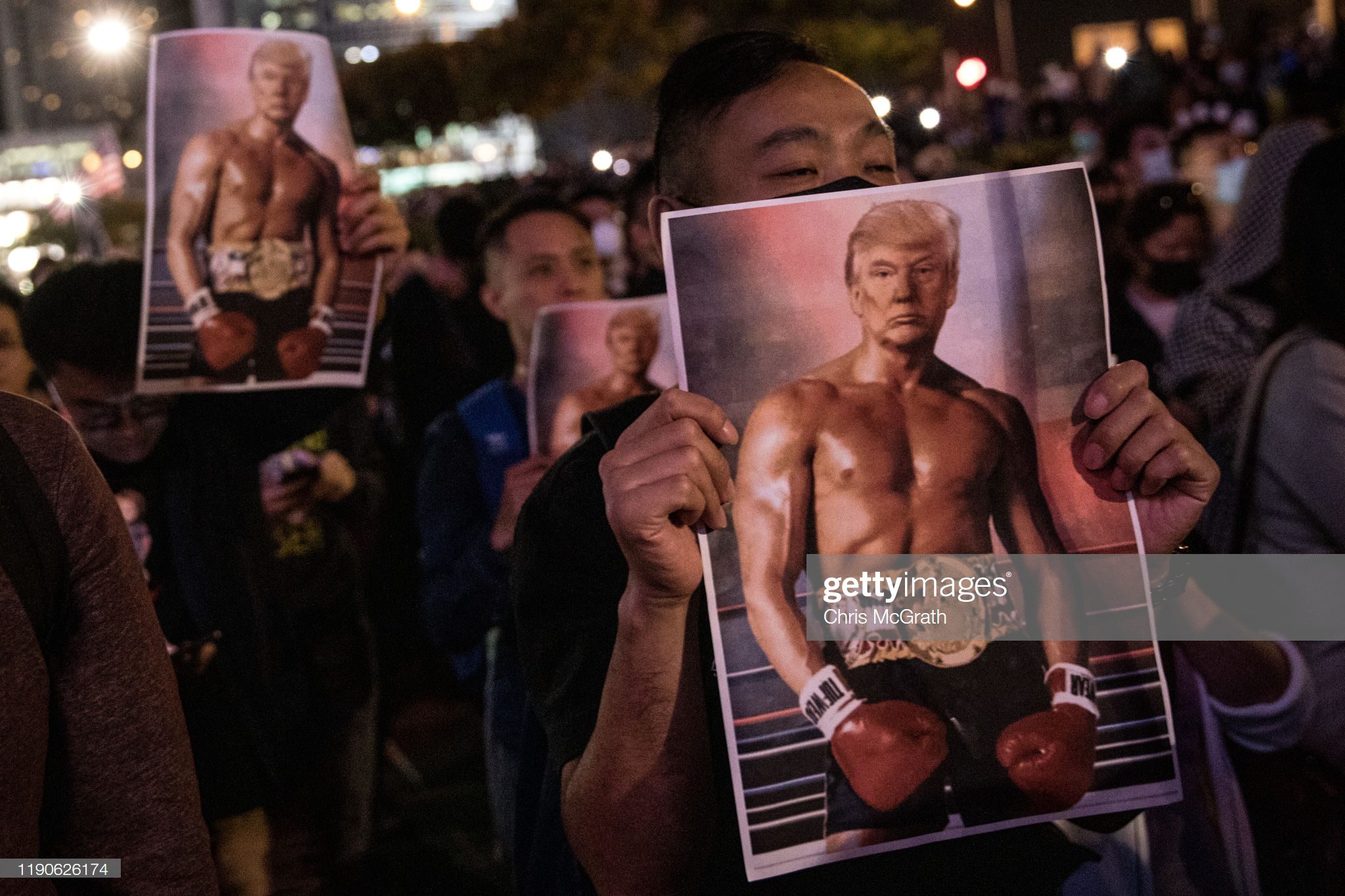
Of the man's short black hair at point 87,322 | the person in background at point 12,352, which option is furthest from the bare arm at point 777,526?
the person in background at point 12,352

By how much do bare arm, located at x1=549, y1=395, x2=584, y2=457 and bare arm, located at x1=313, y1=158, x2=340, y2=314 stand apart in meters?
0.55

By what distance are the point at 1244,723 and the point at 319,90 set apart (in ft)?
6.43

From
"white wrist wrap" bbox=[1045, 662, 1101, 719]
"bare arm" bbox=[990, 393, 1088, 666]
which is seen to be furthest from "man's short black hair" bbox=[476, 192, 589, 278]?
"white wrist wrap" bbox=[1045, 662, 1101, 719]

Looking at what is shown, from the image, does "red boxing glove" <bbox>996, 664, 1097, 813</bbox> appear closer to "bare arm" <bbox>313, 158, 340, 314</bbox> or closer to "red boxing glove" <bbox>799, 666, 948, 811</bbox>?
"red boxing glove" <bbox>799, 666, 948, 811</bbox>

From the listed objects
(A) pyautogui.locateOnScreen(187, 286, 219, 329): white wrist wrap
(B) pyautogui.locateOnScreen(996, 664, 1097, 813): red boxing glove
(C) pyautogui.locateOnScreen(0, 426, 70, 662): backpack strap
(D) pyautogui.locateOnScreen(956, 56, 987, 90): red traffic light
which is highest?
(D) pyautogui.locateOnScreen(956, 56, 987, 90): red traffic light

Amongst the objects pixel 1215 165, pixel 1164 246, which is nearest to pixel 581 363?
pixel 1164 246

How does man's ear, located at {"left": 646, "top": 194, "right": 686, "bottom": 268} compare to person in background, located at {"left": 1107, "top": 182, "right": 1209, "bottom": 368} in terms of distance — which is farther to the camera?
person in background, located at {"left": 1107, "top": 182, "right": 1209, "bottom": 368}

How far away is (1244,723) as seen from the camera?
79.5 inches

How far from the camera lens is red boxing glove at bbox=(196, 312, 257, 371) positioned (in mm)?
2219

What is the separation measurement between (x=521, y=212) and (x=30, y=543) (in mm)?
2317

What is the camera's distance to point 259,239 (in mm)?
2229

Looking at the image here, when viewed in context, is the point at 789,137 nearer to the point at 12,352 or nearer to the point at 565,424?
the point at 565,424

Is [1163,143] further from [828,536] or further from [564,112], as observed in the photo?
[564,112]

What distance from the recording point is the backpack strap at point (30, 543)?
1238 mm
